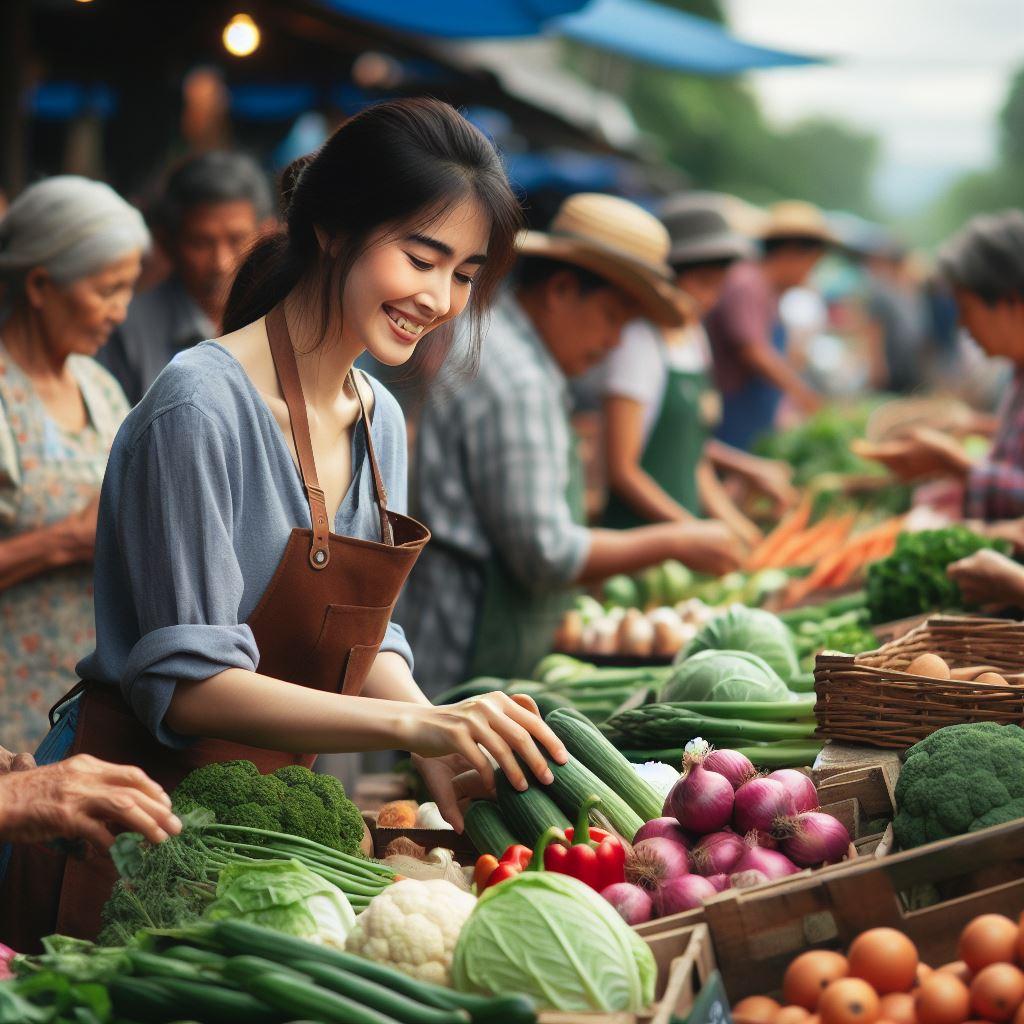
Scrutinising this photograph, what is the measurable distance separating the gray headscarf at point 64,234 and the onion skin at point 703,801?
2.51 m

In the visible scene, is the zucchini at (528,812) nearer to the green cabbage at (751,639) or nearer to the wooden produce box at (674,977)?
the wooden produce box at (674,977)

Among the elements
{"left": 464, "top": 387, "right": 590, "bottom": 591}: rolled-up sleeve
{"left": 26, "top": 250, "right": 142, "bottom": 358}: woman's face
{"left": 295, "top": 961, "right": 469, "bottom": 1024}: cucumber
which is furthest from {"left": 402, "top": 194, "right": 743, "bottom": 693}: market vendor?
{"left": 295, "top": 961, "right": 469, "bottom": 1024}: cucumber

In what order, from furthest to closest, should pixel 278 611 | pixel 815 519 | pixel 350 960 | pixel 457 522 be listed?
1. pixel 815 519
2. pixel 457 522
3. pixel 278 611
4. pixel 350 960

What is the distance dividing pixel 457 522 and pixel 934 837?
2.54 m

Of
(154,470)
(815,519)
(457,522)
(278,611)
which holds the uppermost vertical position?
(154,470)

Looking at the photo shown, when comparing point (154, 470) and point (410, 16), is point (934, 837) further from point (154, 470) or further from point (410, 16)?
point (410, 16)

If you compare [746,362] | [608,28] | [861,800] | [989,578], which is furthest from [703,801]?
[608,28]

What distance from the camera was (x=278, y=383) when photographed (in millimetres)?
2541

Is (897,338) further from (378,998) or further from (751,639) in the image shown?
(378,998)

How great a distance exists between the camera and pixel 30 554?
378cm

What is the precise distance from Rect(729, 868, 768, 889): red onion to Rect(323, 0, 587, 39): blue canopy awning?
18.7 ft

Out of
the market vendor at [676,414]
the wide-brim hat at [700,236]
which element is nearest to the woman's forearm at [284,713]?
the market vendor at [676,414]

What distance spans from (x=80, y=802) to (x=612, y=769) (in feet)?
3.46

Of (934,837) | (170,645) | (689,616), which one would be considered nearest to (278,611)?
(170,645)
